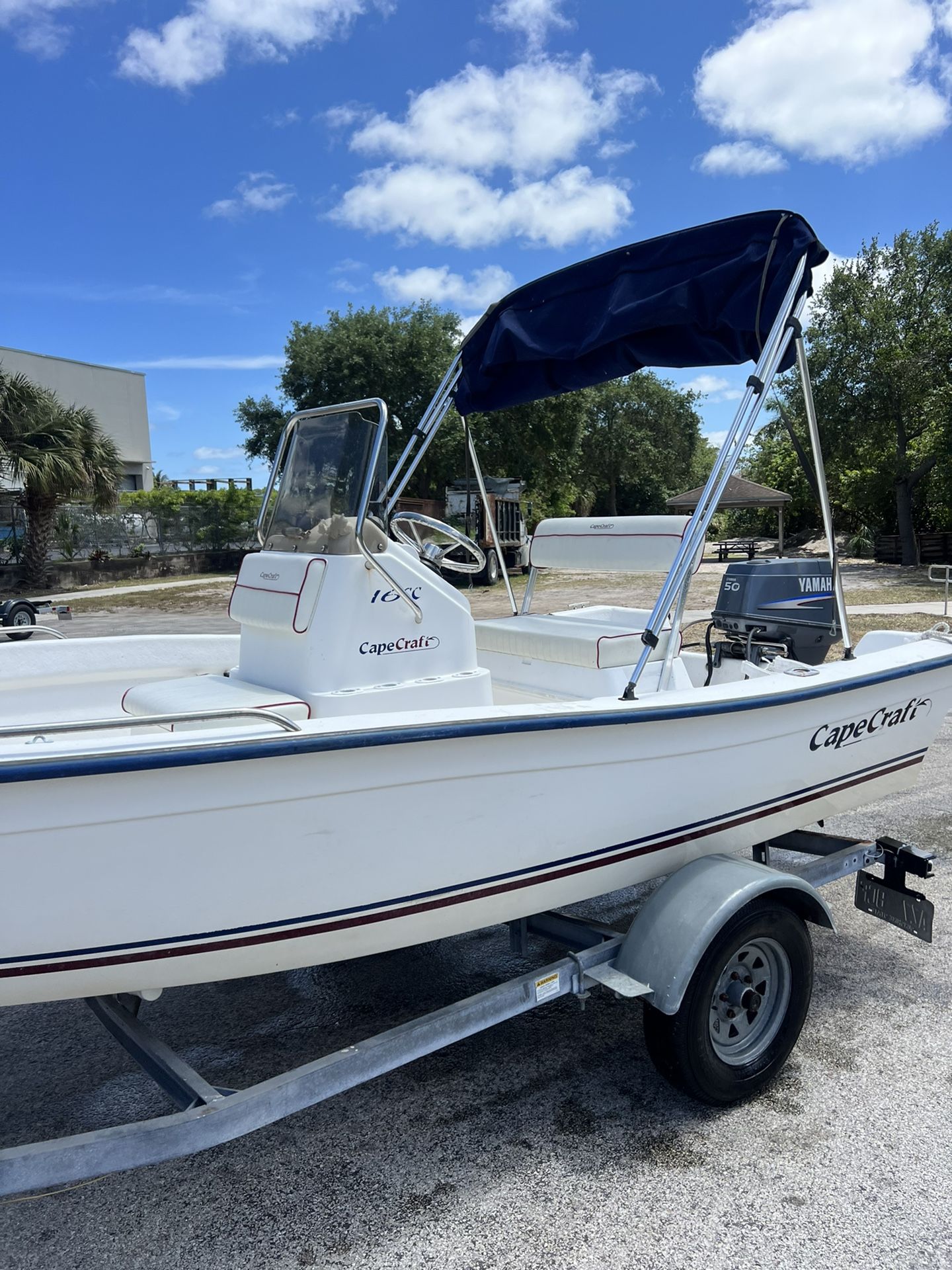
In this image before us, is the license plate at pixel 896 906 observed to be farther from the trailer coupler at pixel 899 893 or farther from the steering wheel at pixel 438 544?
the steering wheel at pixel 438 544

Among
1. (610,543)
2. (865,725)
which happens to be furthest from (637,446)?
(865,725)

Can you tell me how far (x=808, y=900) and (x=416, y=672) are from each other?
144cm

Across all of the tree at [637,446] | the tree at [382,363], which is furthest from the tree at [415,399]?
the tree at [637,446]

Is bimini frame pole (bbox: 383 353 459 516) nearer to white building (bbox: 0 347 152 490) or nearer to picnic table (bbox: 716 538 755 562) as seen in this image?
picnic table (bbox: 716 538 755 562)

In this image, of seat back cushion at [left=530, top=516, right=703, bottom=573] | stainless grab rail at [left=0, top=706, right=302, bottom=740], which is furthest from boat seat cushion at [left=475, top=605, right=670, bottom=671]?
stainless grab rail at [left=0, top=706, right=302, bottom=740]

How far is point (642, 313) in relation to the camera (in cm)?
369

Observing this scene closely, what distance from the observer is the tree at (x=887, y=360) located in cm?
2136

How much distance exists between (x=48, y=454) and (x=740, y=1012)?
66.6 ft

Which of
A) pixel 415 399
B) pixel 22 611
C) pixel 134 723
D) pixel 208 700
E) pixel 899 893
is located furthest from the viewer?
pixel 415 399

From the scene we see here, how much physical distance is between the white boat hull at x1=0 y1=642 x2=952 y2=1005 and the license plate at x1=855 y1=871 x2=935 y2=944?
0.92m

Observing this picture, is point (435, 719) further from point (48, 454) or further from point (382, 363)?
point (382, 363)

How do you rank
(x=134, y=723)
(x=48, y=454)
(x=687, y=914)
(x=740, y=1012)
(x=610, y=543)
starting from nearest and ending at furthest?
(x=134, y=723), (x=687, y=914), (x=740, y=1012), (x=610, y=543), (x=48, y=454)

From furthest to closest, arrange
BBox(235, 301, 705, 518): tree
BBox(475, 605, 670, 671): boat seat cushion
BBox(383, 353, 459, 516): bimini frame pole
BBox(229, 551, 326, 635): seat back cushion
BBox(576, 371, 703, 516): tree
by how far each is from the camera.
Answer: BBox(576, 371, 703, 516): tree, BBox(235, 301, 705, 518): tree, BBox(383, 353, 459, 516): bimini frame pole, BBox(475, 605, 670, 671): boat seat cushion, BBox(229, 551, 326, 635): seat back cushion

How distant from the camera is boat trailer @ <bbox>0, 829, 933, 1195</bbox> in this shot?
1986 millimetres
